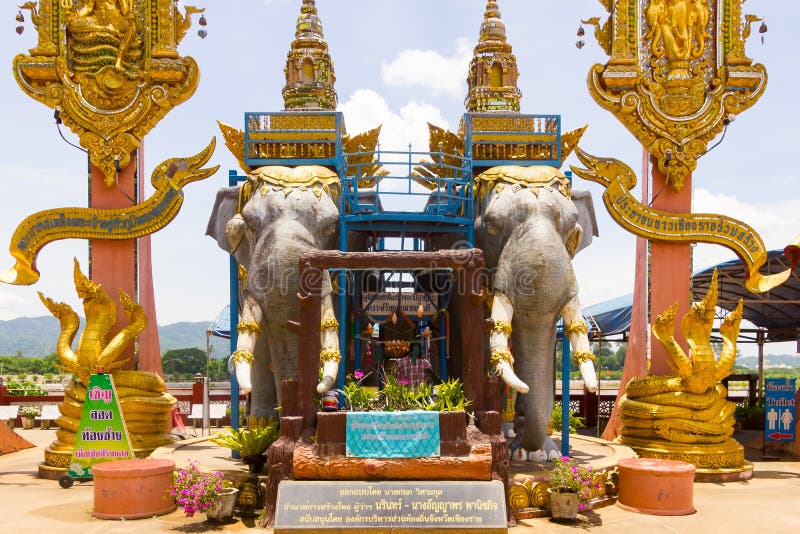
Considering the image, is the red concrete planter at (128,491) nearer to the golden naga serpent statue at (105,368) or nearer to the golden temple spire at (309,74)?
the golden naga serpent statue at (105,368)

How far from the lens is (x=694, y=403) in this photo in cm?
1164

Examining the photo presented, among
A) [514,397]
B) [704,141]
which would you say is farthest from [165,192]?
[704,141]

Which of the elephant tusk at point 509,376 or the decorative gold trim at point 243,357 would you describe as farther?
the decorative gold trim at point 243,357

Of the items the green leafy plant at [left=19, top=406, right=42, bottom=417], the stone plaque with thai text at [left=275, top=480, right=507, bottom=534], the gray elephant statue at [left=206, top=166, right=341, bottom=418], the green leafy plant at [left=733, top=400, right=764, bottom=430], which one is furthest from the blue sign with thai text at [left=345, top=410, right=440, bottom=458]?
the green leafy plant at [left=19, top=406, right=42, bottom=417]

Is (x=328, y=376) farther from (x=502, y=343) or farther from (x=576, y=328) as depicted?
(x=576, y=328)

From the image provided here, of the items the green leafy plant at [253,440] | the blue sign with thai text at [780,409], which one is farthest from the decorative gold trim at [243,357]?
the blue sign with thai text at [780,409]

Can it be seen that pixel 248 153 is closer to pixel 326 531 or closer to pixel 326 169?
pixel 326 169

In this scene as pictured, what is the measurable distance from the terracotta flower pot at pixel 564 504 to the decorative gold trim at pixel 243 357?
347cm

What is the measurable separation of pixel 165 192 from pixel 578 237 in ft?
20.5

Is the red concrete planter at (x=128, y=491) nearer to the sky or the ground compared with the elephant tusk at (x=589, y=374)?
nearer to the ground

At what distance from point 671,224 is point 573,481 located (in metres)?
5.82

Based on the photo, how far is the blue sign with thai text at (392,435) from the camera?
747cm

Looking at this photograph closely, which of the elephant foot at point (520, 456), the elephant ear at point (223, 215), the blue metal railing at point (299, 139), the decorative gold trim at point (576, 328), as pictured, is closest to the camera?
the decorative gold trim at point (576, 328)

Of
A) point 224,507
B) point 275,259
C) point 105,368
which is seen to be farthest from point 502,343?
point 105,368
